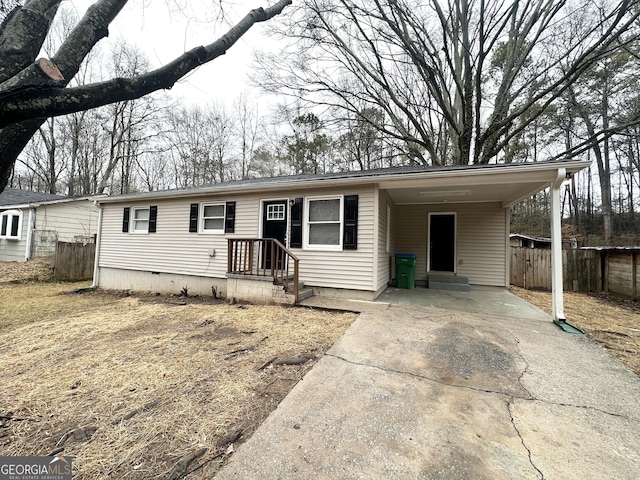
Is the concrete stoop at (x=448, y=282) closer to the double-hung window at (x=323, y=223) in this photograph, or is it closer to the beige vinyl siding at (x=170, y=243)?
the double-hung window at (x=323, y=223)

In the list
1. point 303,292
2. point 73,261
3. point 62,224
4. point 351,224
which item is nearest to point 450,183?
point 351,224

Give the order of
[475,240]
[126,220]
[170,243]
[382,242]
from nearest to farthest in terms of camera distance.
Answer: [382,242], [475,240], [170,243], [126,220]

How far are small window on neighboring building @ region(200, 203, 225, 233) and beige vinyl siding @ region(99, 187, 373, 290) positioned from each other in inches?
6.4

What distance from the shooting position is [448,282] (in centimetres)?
691

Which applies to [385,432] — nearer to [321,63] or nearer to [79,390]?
[79,390]

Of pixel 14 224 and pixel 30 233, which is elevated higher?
pixel 14 224

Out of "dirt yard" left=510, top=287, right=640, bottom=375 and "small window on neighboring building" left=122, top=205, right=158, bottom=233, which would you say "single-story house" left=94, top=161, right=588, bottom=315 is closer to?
"small window on neighboring building" left=122, top=205, right=158, bottom=233

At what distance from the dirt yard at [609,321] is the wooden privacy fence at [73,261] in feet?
45.3

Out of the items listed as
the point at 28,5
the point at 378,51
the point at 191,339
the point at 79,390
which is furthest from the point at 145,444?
the point at 378,51

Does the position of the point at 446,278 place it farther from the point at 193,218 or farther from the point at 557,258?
the point at 193,218

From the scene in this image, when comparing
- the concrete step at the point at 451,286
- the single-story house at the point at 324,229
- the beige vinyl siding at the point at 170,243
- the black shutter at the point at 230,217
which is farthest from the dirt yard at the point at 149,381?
the concrete step at the point at 451,286

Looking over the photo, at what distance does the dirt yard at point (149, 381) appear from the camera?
159 centimetres

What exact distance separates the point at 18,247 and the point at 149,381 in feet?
44.2

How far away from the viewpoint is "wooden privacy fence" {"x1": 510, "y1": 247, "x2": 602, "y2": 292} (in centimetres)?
775
